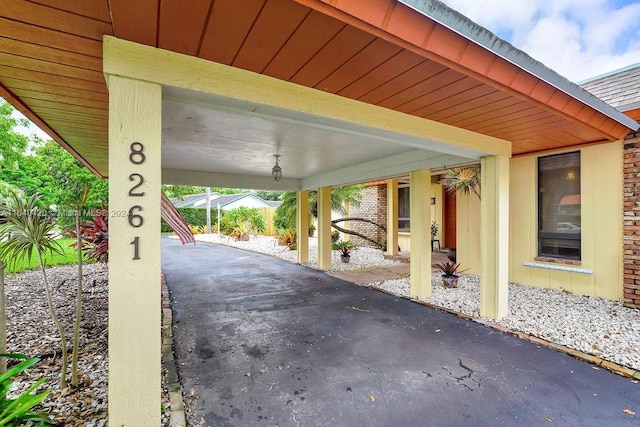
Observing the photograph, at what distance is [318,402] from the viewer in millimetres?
2586

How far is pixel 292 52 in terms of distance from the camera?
7.00 feet

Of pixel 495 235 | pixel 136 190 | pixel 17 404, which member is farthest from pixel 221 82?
pixel 495 235

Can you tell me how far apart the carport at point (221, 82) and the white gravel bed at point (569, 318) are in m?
2.74

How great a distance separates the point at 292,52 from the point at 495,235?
13.2ft

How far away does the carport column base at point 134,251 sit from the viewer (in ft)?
6.41

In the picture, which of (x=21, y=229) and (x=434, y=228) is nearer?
(x=21, y=229)

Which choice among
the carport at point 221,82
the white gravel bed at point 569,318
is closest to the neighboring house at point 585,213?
the white gravel bed at point 569,318

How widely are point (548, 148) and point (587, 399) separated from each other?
4.34m

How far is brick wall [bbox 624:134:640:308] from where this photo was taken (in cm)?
455

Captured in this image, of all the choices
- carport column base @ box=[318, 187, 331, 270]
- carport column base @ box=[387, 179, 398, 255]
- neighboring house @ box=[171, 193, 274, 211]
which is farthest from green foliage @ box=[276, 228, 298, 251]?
neighboring house @ box=[171, 193, 274, 211]

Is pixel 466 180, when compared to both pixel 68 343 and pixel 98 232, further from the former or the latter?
pixel 68 343

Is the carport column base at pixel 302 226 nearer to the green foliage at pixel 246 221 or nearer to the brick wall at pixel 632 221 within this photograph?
the brick wall at pixel 632 221

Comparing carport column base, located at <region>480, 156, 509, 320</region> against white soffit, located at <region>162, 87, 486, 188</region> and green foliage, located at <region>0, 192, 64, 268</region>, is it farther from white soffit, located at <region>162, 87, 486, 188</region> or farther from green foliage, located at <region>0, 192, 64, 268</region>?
green foliage, located at <region>0, 192, 64, 268</region>

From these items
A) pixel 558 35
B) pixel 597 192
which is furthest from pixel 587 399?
pixel 558 35
